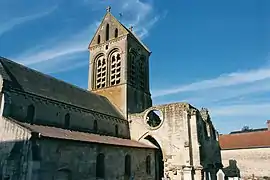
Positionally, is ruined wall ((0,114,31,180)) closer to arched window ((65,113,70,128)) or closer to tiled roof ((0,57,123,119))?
tiled roof ((0,57,123,119))

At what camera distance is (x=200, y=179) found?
74.4 feet

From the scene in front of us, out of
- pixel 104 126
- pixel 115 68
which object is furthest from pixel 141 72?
pixel 104 126

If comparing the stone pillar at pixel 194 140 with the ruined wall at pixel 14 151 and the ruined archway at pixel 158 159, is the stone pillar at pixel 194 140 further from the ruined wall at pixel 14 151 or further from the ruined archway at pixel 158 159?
the ruined wall at pixel 14 151

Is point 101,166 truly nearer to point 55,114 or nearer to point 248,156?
point 55,114

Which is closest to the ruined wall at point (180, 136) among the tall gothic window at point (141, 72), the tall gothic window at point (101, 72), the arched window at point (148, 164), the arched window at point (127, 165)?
the arched window at point (148, 164)

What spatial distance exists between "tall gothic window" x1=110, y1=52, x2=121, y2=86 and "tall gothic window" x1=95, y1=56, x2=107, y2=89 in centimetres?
109

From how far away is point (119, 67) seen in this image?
3131cm

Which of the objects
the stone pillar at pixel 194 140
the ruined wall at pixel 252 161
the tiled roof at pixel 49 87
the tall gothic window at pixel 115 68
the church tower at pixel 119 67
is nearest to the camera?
the tiled roof at pixel 49 87

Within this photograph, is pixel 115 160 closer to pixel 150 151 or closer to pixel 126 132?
pixel 150 151

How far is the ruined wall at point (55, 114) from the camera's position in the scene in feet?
57.3

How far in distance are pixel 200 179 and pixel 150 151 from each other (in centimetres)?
523

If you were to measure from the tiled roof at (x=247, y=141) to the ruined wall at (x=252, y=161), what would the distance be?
637 mm

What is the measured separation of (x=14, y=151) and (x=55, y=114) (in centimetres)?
562

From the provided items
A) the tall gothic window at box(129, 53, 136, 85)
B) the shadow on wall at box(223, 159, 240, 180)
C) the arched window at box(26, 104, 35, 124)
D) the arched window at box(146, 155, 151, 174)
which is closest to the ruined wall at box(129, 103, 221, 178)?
the arched window at box(146, 155, 151, 174)
